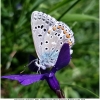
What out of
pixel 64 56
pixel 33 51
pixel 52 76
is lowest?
pixel 33 51

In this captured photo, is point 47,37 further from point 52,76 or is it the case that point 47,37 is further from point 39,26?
point 52,76

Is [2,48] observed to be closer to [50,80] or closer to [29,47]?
[29,47]

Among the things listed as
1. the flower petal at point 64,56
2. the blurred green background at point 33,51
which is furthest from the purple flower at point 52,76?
the blurred green background at point 33,51

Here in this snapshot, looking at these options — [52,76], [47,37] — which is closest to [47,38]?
[47,37]

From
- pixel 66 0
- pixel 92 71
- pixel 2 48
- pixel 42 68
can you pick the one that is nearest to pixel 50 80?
pixel 42 68

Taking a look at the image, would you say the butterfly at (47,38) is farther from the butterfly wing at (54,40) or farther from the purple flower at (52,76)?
the purple flower at (52,76)
